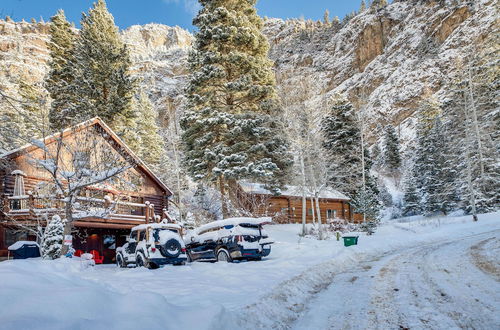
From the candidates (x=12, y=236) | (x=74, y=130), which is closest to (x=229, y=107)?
(x=74, y=130)

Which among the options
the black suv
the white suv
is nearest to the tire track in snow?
the black suv

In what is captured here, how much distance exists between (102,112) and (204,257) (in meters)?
17.9

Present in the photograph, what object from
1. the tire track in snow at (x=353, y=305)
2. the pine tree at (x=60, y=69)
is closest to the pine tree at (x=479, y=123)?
the tire track in snow at (x=353, y=305)

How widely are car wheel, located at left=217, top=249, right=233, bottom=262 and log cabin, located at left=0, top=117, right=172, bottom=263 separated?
4.93 metres

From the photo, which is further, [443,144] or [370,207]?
[443,144]

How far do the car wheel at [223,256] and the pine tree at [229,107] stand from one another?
335 inches

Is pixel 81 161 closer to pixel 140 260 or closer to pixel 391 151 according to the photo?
pixel 140 260

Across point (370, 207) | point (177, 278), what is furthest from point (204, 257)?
point (370, 207)

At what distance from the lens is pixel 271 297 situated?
20.8 feet

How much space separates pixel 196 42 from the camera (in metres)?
25.7

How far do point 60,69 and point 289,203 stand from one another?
2460cm

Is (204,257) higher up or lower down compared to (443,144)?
lower down

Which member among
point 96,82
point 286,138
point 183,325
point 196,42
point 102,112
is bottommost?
point 183,325

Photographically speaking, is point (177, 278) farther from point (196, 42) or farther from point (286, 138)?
point (196, 42)
